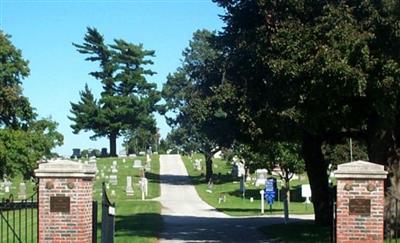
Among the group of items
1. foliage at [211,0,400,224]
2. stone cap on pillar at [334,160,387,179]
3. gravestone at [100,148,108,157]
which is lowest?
stone cap on pillar at [334,160,387,179]

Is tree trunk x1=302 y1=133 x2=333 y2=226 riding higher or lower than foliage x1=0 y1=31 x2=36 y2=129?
lower

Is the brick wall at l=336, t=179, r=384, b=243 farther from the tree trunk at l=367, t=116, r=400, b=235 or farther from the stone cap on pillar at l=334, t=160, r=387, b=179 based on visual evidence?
the tree trunk at l=367, t=116, r=400, b=235

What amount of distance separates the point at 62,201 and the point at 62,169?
0.58 meters

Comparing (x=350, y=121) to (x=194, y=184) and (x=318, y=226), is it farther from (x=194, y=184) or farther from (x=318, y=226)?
(x=194, y=184)

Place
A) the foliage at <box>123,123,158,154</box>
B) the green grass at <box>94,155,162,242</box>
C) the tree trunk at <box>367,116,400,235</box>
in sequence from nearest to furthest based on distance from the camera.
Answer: the tree trunk at <box>367,116,400,235</box> → the green grass at <box>94,155,162,242</box> → the foliage at <box>123,123,158,154</box>

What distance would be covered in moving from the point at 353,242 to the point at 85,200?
16.9ft

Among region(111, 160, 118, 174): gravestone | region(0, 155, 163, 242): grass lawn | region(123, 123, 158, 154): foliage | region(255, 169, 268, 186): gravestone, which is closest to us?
region(0, 155, 163, 242): grass lawn

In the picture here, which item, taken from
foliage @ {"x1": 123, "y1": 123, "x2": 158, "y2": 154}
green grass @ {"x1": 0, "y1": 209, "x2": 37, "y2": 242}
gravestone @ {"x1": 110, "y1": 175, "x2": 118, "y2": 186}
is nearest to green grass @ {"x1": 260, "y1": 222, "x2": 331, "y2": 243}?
green grass @ {"x1": 0, "y1": 209, "x2": 37, "y2": 242}

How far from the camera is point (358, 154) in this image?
193 feet

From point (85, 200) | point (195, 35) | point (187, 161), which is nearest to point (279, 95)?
point (85, 200)

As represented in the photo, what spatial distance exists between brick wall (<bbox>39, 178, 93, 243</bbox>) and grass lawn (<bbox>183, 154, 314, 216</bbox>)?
85.4 ft

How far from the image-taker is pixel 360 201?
15.2 metres

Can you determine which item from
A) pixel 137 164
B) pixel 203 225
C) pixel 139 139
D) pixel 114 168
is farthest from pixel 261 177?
pixel 139 139

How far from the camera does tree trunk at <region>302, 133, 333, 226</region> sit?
29.1m
